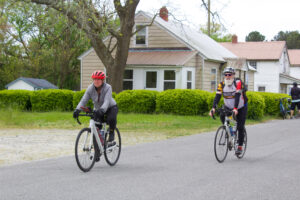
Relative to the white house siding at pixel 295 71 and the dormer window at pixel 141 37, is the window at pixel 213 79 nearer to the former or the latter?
the dormer window at pixel 141 37

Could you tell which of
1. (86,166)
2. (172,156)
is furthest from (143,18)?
(86,166)

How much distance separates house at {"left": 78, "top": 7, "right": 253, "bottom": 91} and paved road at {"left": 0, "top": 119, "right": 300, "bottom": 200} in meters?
16.3

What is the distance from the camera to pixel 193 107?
2083 centimetres

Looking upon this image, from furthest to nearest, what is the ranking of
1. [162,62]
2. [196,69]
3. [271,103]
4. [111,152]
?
[196,69] < [162,62] < [271,103] < [111,152]

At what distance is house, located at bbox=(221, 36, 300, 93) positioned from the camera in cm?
5022

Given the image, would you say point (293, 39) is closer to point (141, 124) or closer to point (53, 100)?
point (53, 100)

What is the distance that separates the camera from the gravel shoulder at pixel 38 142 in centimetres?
966

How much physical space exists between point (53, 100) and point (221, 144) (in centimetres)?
1626

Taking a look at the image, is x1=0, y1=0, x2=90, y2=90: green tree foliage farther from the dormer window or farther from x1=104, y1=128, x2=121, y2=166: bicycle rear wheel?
x1=104, y1=128, x2=121, y2=166: bicycle rear wheel

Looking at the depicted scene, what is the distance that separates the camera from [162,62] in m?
26.6

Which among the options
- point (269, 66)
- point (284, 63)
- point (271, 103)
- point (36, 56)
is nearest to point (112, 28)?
point (271, 103)

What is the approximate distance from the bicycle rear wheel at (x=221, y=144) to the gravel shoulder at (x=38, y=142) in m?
3.42

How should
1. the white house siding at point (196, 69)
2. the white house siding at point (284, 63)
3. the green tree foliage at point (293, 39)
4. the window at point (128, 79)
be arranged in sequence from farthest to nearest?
the green tree foliage at point (293, 39), the white house siding at point (284, 63), the window at point (128, 79), the white house siding at point (196, 69)

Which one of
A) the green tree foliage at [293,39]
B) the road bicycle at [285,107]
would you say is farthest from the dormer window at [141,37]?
the green tree foliage at [293,39]
